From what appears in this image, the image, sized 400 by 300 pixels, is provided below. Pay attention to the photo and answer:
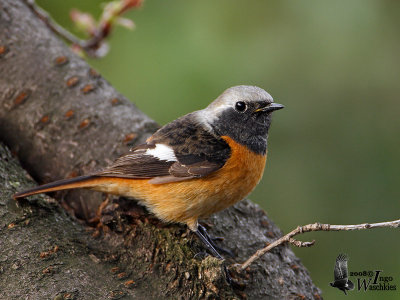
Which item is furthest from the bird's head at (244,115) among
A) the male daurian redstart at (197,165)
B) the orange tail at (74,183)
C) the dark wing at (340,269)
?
the dark wing at (340,269)

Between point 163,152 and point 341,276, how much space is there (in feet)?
4.81

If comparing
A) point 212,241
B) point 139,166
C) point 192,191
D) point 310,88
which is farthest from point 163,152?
point 310,88

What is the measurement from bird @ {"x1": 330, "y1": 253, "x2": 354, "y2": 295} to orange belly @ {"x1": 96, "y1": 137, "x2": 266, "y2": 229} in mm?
802

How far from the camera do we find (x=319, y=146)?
5215 millimetres

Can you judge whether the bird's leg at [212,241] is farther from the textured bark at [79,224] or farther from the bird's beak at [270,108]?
the bird's beak at [270,108]

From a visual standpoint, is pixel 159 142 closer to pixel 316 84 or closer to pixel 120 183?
pixel 120 183

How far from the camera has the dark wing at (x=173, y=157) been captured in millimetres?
3482

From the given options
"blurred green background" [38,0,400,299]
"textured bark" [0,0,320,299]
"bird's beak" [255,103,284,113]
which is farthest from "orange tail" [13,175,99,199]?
"blurred green background" [38,0,400,299]

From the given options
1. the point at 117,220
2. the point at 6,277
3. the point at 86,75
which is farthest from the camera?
the point at 86,75

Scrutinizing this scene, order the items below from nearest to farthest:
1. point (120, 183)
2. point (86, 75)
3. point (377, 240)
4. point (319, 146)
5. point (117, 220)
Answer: point (117, 220) < point (120, 183) < point (86, 75) < point (377, 240) < point (319, 146)

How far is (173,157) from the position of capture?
3637 millimetres

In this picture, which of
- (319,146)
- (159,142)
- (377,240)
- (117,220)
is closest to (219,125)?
(159,142)

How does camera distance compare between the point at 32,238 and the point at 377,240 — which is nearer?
the point at 32,238

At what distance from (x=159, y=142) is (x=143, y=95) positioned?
1923 millimetres
